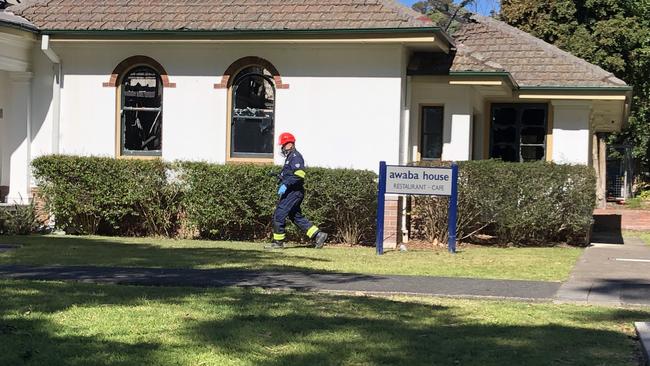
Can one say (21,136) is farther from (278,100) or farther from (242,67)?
(278,100)

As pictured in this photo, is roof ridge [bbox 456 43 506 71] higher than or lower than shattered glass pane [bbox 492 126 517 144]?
higher

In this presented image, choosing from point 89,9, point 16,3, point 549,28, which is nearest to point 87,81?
point 89,9

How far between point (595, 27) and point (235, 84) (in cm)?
1630

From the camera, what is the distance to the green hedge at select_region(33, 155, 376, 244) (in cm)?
1346

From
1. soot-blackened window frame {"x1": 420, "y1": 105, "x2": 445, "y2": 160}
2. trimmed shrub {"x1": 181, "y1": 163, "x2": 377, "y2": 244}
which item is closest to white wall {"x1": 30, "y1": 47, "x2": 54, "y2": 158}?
trimmed shrub {"x1": 181, "y1": 163, "x2": 377, "y2": 244}

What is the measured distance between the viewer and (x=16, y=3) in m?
16.1

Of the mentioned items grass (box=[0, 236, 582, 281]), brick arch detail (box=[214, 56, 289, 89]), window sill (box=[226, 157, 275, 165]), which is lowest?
grass (box=[0, 236, 582, 281])

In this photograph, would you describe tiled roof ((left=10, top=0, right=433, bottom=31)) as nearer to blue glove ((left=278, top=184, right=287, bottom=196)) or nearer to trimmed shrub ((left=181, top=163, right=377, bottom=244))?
trimmed shrub ((left=181, top=163, right=377, bottom=244))

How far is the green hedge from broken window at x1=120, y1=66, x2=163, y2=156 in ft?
3.75

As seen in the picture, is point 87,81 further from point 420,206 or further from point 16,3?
point 420,206

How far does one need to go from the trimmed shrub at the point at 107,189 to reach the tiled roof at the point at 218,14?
2.67 m

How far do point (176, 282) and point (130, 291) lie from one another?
2.66ft

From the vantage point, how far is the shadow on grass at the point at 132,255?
32.4ft

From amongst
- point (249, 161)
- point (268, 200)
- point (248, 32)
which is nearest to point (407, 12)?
point (248, 32)
